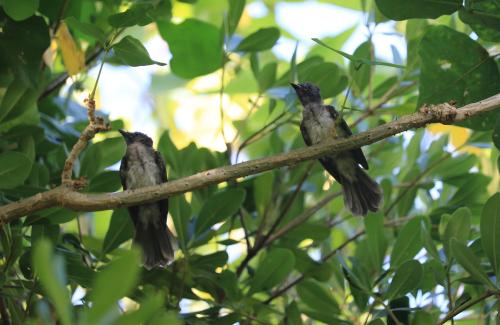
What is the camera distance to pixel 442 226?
3109 millimetres

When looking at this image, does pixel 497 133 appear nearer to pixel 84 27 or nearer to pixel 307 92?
pixel 307 92

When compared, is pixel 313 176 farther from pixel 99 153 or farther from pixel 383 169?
pixel 99 153

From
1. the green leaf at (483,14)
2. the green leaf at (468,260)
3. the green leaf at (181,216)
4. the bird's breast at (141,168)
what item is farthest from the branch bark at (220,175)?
the bird's breast at (141,168)

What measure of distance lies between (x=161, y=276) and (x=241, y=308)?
409 mm

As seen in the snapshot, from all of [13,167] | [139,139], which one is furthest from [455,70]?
[139,139]

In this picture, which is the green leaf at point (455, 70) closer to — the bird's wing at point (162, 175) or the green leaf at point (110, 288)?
the bird's wing at point (162, 175)

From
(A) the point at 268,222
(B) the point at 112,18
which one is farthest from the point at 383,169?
(B) the point at 112,18

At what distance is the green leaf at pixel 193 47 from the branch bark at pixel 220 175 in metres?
1.12

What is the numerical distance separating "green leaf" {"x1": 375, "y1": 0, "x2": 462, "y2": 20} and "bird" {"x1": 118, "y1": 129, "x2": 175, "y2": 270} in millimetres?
1564

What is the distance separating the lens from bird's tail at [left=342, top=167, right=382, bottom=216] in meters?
3.85

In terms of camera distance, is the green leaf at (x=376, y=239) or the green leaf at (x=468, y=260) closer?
the green leaf at (x=468, y=260)

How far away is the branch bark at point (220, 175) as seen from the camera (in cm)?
266

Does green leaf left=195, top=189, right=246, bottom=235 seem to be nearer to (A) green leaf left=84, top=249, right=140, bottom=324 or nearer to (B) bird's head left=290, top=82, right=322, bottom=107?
(B) bird's head left=290, top=82, right=322, bottom=107

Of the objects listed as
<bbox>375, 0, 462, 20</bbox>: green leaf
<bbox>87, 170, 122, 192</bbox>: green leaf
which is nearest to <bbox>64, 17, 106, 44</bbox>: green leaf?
<bbox>87, 170, 122, 192</bbox>: green leaf
